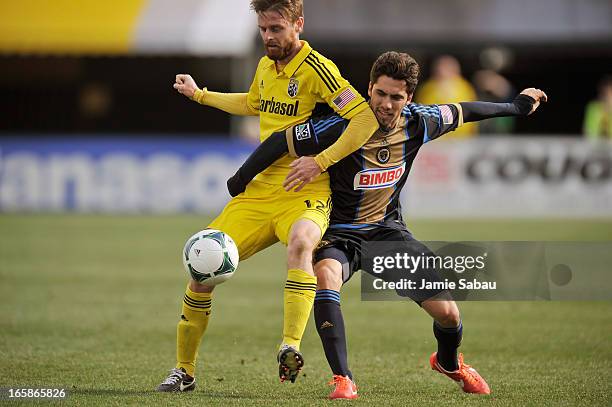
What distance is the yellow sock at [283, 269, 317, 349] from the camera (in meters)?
6.25

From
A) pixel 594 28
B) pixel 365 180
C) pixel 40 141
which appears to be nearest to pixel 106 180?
pixel 40 141

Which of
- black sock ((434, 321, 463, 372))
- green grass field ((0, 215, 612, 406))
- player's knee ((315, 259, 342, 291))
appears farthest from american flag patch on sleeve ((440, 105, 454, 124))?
green grass field ((0, 215, 612, 406))

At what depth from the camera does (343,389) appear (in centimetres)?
627

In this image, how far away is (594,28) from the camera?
23625 mm

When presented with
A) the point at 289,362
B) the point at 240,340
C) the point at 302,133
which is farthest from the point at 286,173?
the point at 240,340

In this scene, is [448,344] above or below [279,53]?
below

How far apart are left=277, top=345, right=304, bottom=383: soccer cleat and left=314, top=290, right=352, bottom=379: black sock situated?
36 cm

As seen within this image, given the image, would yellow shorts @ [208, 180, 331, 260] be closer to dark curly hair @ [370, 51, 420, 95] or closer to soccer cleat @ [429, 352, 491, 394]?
dark curly hair @ [370, 51, 420, 95]

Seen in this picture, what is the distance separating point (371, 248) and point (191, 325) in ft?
3.75

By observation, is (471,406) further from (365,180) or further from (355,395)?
(365,180)


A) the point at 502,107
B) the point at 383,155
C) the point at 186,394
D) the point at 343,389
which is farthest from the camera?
the point at 502,107

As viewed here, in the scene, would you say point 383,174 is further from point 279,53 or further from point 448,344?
point 448,344

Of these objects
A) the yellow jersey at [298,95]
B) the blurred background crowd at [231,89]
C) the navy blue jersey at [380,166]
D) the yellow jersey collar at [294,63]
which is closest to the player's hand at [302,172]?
the yellow jersey at [298,95]

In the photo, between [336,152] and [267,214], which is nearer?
[336,152]
